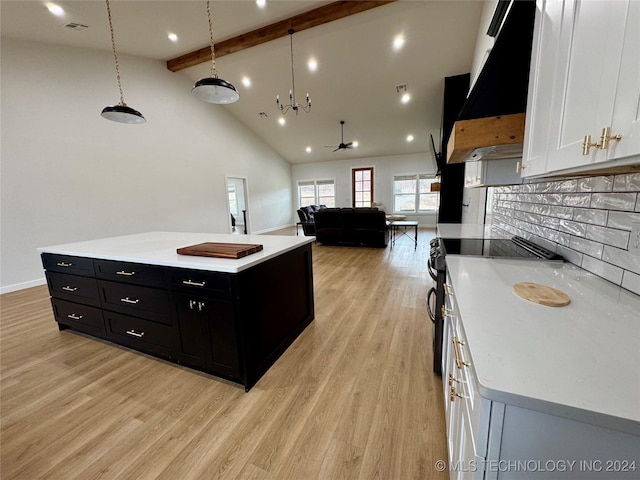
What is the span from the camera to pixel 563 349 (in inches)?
25.8

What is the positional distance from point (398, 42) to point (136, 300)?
548cm

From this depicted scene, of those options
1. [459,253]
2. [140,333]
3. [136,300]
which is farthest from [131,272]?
[459,253]

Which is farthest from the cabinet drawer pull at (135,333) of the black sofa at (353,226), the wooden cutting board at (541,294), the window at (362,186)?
the window at (362,186)

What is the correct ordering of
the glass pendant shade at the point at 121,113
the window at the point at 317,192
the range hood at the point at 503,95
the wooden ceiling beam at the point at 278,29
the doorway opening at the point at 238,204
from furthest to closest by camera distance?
the window at the point at 317,192
the doorway opening at the point at 238,204
the wooden ceiling beam at the point at 278,29
the glass pendant shade at the point at 121,113
the range hood at the point at 503,95

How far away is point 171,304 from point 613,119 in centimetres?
230

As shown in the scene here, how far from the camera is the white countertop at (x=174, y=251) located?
5.41 feet

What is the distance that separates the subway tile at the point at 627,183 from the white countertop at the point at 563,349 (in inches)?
15.2

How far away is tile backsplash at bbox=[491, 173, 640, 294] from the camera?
980 millimetres

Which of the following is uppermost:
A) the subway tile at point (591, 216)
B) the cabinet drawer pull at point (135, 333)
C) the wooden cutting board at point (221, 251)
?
the subway tile at point (591, 216)

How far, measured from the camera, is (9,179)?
142 inches

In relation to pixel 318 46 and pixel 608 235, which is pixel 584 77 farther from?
pixel 318 46

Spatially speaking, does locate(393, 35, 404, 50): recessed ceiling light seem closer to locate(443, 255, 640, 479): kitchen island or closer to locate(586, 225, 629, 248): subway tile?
locate(586, 225, 629, 248): subway tile

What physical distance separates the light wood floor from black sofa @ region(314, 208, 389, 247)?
3.57m

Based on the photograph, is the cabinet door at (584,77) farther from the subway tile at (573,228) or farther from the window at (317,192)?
the window at (317,192)
